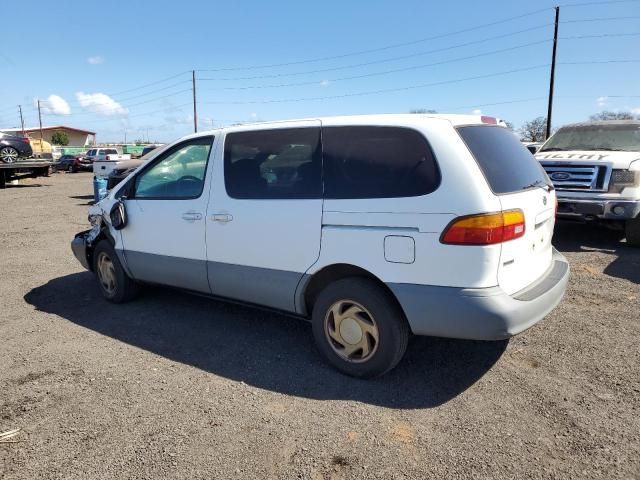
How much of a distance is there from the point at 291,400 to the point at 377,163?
1.69 m

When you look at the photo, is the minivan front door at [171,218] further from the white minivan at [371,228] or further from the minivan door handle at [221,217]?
the minivan door handle at [221,217]

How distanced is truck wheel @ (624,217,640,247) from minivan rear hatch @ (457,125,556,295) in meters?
4.30

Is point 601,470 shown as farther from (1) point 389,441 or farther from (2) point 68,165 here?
(2) point 68,165

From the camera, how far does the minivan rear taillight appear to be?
2.89m

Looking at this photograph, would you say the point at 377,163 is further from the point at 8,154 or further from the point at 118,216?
the point at 8,154

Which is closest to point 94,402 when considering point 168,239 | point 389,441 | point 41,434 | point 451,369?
point 41,434

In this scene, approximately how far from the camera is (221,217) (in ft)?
13.2

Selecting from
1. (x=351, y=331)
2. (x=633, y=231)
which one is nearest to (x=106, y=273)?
(x=351, y=331)

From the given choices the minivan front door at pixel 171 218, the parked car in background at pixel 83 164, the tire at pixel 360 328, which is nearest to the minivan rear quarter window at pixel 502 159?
the tire at pixel 360 328

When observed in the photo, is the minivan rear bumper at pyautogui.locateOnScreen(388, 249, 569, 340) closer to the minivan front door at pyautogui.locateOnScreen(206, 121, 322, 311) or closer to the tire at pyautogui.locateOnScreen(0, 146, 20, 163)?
the minivan front door at pyautogui.locateOnScreen(206, 121, 322, 311)

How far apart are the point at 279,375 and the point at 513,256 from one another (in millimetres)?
1849

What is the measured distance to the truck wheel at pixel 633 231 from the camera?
7.11m

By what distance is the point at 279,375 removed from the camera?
3607 mm

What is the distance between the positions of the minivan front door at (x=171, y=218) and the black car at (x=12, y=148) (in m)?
19.1
